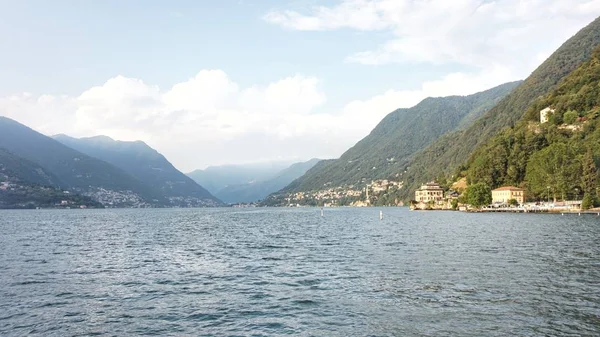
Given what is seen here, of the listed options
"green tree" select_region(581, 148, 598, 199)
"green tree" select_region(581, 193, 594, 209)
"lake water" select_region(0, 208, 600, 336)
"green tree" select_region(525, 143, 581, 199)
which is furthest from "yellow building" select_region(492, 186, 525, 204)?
"lake water" select_region(0, 208, 600, 336)

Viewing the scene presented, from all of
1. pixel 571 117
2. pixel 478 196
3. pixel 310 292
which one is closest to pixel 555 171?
pixel 478 196

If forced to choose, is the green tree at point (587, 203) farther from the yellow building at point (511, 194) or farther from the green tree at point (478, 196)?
the green tree at point (478, 196)

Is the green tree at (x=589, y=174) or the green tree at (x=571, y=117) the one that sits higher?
the green tree at (x=571, y=117)

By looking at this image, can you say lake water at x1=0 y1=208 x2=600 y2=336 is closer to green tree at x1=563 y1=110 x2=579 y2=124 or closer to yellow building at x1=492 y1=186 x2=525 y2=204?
yellow building at x1=492 y1=186 x2=525 y2=204

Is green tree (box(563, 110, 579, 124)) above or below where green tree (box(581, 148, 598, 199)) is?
above

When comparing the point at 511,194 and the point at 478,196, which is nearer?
the point at 511,194

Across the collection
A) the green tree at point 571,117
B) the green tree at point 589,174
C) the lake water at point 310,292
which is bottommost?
the lake water at point 310,292

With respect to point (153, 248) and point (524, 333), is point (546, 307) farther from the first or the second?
point (153, 248)

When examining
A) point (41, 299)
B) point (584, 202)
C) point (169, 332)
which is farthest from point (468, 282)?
point (584, 202)

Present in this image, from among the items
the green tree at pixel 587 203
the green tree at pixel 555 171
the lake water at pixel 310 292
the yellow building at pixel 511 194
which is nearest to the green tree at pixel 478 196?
the yellow building at pixel 511 194

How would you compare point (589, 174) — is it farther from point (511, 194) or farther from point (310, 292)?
point (310, 292)

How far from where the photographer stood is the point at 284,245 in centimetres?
6581

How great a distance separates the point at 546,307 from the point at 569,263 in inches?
771

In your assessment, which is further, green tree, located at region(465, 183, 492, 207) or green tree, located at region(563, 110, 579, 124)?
green tree, located at region(563, 110, 579, 124)
